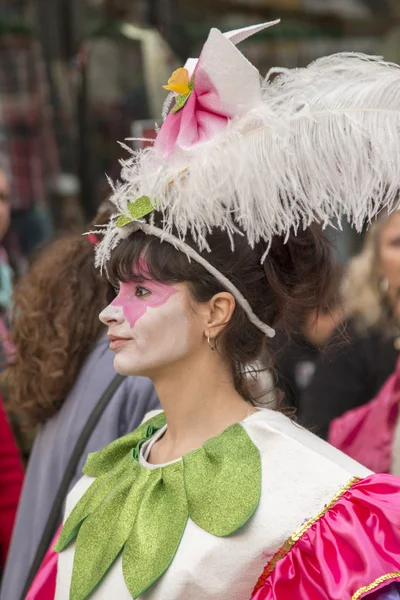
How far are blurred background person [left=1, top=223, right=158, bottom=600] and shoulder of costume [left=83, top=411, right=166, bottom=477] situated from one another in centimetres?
33

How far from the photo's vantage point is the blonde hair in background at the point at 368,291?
3248mm

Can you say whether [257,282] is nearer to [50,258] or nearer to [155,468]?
[155,468]

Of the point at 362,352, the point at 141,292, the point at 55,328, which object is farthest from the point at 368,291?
the point at 141,292

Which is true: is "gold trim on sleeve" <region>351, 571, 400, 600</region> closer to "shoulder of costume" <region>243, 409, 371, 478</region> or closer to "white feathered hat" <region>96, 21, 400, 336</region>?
"shoulder of costume" <region>243, 409, 371, 478</region>

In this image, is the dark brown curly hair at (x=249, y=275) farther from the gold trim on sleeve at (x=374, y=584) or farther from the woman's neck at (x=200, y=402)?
the gold trim on sleeve at (x=374, y=584)

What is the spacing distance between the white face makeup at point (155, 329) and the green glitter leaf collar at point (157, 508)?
0.60 ft

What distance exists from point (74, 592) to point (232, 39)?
109 centimetres

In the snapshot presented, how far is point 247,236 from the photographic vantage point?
177cm

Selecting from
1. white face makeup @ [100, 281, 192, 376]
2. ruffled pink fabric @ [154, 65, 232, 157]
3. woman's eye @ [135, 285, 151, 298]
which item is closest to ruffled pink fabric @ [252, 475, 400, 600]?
white face makeup @ [100, 281, 192, 376]

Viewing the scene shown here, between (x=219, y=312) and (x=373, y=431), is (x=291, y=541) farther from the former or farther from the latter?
(x=373, y=431)

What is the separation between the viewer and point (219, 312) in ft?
6.05

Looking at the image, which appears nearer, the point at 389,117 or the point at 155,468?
the point at 389,117

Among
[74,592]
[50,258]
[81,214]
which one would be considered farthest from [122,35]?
[74,592]

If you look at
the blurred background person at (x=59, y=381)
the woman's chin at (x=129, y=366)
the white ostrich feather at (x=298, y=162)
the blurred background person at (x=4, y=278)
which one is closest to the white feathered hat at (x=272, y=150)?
the white ostrich feather at (x=298, y=162)
